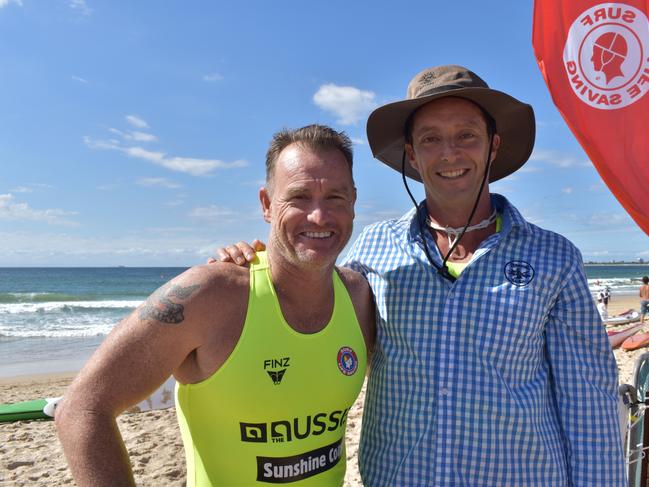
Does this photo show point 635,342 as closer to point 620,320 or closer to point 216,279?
point 620,320

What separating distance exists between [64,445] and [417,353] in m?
1.37

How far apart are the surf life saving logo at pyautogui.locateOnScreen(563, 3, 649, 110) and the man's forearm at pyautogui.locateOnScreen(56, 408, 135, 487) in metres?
3.27

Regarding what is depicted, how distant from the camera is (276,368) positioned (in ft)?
6.75

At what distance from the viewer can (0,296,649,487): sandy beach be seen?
5523mm

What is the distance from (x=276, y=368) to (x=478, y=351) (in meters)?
0.84

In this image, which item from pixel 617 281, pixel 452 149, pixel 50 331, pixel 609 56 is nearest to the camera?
pixel 452 149

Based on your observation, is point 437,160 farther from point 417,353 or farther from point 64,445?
point 64,445

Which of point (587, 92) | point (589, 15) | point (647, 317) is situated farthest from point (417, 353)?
point (647, 317)

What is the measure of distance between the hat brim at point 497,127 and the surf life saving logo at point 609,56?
0.79 m

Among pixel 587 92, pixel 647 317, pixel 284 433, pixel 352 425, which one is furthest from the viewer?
pixel 647 317

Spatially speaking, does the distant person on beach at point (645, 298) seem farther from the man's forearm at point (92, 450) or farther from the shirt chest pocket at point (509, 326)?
the man's forearm at point (92, 450)

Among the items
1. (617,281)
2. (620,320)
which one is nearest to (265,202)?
(620,320)

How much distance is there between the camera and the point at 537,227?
2.32 meters

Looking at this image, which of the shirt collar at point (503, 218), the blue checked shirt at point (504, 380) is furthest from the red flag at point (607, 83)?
the blue checked shirt at point (504, 380)
